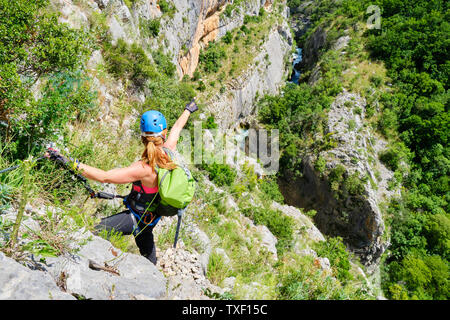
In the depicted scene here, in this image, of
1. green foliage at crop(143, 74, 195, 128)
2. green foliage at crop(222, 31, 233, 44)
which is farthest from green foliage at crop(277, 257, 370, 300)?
green foliage at crop(222, 31, 233, 44)

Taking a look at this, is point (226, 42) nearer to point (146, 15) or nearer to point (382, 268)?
point (146, 15)

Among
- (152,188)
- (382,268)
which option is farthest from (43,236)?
(382,268)

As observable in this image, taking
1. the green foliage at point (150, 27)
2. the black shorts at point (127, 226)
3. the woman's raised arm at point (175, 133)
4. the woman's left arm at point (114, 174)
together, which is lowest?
the black shorts at point (127, 226)

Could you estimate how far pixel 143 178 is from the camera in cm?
258

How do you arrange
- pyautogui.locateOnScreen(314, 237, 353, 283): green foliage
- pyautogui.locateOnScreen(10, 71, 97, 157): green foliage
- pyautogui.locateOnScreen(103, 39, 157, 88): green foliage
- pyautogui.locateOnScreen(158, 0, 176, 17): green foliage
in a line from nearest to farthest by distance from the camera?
pyautogui.locateOnScreen(10, 71, 97, 157): green foliage
pyautogui.locateOnScreen(103, 39, 157, 88): green foliage
pyautogui.locateOnScreen(314, 237, 353, 283): green foliage
pyautogui.locateOnScreen(158, 0, 176, 17): green foliage

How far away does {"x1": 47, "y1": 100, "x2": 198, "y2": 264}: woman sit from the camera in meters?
2.31

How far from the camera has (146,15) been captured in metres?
12.9

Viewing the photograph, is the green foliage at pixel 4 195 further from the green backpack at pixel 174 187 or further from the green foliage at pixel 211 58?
the green foliage at pixel 211 58

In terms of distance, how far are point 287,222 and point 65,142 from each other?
31.1ft

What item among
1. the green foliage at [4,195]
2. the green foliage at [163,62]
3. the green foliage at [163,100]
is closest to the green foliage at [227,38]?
the green foliage at [163,62]

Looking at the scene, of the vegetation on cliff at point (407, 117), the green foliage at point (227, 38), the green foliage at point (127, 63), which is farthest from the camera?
the green foliage at point (227, 38)

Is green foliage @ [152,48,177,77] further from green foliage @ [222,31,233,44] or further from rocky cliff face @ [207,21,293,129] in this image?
green foliage @ [222,31,233,44]

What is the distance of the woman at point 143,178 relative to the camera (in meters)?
2.31

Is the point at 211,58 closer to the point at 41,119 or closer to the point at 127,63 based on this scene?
the point at 127,63
